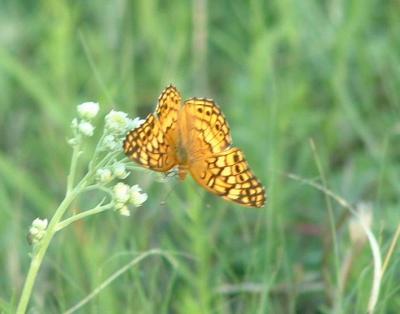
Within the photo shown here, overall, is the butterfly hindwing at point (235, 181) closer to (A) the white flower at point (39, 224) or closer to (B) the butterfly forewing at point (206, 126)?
(B) the butterfly forewing at point (206, 126)

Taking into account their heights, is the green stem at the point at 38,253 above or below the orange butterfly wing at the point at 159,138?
below

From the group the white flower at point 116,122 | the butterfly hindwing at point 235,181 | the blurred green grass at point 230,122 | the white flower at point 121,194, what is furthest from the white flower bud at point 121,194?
the blurred green grass at point 230,122

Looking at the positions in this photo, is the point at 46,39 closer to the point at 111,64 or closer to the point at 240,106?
the point at 111,64

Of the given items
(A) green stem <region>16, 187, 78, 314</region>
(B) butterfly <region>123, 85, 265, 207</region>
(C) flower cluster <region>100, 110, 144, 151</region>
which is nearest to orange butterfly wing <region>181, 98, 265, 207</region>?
(B) butterfly <region>123, 85, 265, 207</region>

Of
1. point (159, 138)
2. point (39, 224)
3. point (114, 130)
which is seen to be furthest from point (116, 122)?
point (39, 224)

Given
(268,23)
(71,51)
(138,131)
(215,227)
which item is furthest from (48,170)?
(138,131)

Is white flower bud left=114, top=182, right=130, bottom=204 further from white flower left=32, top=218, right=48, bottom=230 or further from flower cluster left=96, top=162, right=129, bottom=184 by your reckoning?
white flower left=32, top=218, right=48, bottom=230

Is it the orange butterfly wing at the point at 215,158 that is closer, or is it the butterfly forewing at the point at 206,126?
the orange butterfly wing at the point at 215,158
